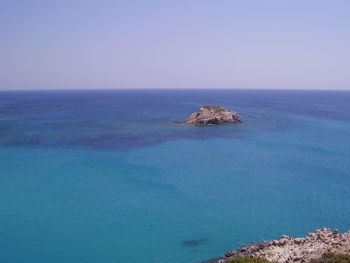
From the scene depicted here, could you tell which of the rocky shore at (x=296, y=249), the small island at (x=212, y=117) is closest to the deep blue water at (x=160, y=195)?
the rocky shore at (x=296, y=249)

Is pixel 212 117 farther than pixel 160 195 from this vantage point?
Yes

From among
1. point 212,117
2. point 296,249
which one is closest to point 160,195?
point 296,249

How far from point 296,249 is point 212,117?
6237 centimetres

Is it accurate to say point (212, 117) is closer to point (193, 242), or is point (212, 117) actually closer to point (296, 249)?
point (193, 242)

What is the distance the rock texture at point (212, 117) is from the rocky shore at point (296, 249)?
59.9 meters

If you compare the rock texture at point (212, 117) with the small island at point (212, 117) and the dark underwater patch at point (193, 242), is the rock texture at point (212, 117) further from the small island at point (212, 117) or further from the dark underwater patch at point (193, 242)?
the dark underwater patch at point (193, 242)

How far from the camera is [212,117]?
81688 millimetres

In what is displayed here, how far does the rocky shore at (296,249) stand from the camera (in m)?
18.9

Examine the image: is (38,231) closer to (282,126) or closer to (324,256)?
(324,256)

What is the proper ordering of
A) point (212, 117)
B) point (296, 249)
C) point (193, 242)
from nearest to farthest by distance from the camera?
1. point (296, 249)
2. point (193, 242)
3. point (212, 117)

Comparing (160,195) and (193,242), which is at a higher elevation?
(160,195)

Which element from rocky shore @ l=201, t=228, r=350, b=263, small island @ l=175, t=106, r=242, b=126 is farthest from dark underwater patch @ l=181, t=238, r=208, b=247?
small island @ l=175, t=106, r=242, b=126

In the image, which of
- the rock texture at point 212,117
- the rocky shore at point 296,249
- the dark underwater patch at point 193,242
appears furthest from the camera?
the rock texture at point 212,117

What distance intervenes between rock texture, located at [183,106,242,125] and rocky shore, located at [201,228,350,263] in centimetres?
5988
